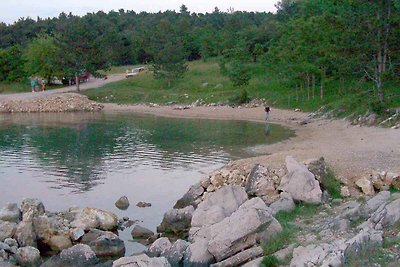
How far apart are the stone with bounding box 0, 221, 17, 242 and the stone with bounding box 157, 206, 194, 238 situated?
15.9ft

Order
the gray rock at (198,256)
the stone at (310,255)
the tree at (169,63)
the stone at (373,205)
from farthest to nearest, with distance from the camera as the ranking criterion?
the tree at (169,63) < the stone at (373,205) < the gray rock at (198,256) < the stone at (310,255)

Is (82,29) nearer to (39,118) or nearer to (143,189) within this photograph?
(39,118)

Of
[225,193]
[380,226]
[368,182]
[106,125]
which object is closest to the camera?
[380,226]

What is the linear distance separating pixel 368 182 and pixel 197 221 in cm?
703

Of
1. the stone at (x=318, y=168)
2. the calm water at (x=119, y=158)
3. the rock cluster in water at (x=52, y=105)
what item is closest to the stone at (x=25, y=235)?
the calm water at (x=119, y=158)

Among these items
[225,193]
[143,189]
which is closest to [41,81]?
[143,189]

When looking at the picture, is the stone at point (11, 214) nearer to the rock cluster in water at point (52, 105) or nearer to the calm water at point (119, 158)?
the calm water at point (119, 158)

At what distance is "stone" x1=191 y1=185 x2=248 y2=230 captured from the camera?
18656mm

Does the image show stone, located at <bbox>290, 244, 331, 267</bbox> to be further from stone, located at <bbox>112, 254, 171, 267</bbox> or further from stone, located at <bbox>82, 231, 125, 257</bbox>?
stone, located at <bbox>82, 231, 125, 257</bbox>

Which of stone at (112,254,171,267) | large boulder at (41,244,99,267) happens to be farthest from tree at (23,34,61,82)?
stone at (112,254,171,267)

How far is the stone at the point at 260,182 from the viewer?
72.3ft

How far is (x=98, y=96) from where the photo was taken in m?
72.5

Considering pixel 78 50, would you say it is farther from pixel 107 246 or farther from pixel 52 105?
pixel 107 246

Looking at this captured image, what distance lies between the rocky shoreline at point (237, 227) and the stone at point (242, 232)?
26 mm
